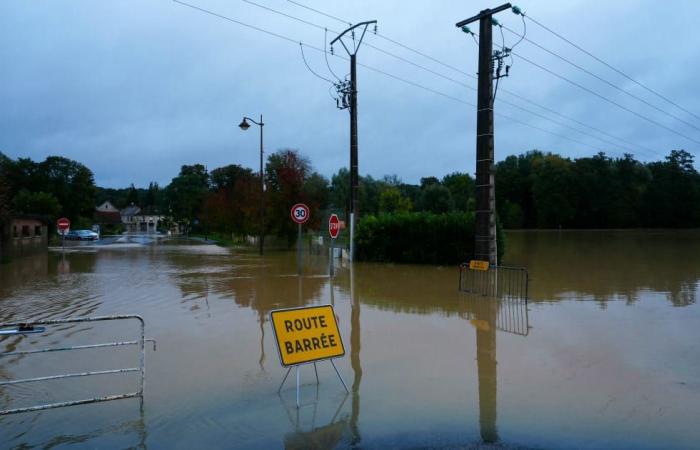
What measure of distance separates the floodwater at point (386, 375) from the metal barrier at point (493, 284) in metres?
0.66

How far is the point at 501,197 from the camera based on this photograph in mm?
107938

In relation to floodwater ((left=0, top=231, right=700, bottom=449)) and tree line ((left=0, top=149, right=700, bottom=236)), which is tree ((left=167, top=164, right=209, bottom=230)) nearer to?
tree line ((left=0, top=149, right=700, bottom=236))

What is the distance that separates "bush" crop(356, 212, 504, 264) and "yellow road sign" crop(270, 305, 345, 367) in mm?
15595

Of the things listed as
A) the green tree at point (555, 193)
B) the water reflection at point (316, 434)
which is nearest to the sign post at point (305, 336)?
the water reflection at point (316, 434)

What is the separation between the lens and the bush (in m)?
21.4

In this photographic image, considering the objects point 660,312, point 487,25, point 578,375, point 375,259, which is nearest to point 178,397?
point 578,375

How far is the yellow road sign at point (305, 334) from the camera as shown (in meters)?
5.70

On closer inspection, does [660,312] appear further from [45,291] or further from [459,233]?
[45,291]

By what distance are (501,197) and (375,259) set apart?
89.0m

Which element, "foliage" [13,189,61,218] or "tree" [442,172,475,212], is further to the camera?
"tree" [442,172,475,212]

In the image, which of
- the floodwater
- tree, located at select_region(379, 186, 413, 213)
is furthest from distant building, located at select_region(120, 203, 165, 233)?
the floodwater

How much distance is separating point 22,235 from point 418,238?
24543mm

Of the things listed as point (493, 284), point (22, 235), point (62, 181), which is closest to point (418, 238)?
point (493, 284)

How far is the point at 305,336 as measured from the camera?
5945mm
